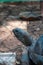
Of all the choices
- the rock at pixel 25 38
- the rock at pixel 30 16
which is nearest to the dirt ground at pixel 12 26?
the rock at pixel 30 16

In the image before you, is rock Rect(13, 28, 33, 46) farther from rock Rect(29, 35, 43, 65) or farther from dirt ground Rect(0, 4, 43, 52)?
dirt ground Rect(0, 4, 43, 52)

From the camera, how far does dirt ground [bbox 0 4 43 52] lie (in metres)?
3.33

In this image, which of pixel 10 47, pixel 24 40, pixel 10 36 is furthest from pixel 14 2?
pixel 24 40

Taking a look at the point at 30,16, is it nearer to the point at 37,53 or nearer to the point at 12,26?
the point at 12,26

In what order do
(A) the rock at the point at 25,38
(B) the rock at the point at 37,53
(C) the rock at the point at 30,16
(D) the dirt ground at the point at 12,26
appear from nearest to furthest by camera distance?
1. (B) the rock at the point at 37,53
2. (A) the rock at the point at 25,38
3. (D) the dirt ground at the point at 12,26
4. (C) the rock at the point at 30,16

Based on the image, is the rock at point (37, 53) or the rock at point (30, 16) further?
the rock at point (30, 16)

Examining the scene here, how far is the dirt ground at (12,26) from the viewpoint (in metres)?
3.33

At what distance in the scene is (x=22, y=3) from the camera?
5199 mm

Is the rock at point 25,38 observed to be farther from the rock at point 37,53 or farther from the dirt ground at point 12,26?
the dirt ground at point 12,26

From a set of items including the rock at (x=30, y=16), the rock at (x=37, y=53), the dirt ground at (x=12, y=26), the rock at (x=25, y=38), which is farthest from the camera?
the rock at (x=30, y=16)

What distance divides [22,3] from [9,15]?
30.0 inches

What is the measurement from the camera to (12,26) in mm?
3951

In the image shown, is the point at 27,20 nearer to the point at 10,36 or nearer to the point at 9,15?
the point at 9,15

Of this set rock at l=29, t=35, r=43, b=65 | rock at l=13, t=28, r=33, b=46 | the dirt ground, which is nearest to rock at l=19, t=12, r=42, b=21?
the dirt ground
